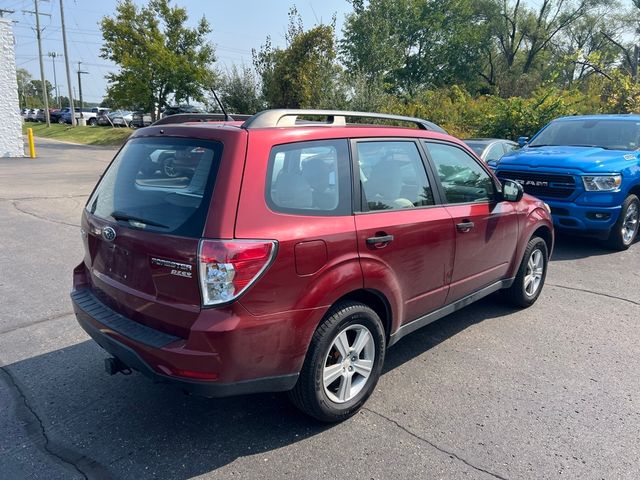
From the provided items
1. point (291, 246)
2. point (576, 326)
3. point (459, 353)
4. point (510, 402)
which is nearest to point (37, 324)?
point (291, 246)

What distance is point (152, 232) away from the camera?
2680 millimetres

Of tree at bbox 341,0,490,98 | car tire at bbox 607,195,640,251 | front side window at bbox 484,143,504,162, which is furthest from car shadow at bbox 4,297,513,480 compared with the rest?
tree at bbox 341,0,490,98

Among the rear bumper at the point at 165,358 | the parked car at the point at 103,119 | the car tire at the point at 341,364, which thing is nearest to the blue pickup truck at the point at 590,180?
the car tire at the point at 341,364

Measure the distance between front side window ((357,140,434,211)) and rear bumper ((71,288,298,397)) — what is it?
1.30 metres

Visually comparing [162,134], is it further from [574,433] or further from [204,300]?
[574,433]

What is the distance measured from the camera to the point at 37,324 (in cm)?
443

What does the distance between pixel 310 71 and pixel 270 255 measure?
17210 mm

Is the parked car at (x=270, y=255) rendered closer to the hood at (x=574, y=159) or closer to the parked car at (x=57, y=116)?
the hood at (x=574, y=159)

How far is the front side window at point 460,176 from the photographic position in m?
3.88

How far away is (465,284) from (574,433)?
137cm

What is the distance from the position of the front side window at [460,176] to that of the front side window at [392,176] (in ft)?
0.75

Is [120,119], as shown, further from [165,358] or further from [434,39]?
[165,358]

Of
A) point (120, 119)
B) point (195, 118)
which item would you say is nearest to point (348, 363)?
point (195, 118)

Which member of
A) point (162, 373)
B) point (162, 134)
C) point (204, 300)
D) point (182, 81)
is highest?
point (182, 81)
